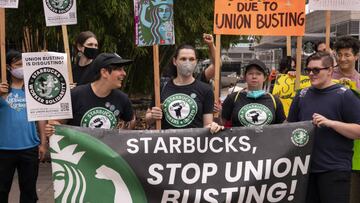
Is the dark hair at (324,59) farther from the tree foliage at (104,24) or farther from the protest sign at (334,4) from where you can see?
the tree foliage at (104,24)

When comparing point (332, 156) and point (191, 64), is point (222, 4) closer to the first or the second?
point (191, 64)

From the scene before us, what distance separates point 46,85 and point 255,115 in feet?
5.83

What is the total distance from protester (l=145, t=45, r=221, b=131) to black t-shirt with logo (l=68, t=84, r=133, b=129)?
37 cm

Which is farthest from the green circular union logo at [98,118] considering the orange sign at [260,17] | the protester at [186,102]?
the orange sign at [260,17]

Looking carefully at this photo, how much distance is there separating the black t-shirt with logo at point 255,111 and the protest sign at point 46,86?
57.0 inches

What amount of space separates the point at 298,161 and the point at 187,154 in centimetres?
89

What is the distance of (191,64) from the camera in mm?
4512

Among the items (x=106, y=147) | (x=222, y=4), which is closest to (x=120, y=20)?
(x=222, y=4)

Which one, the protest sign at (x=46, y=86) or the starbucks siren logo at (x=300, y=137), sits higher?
the protest sign at (x=46, y=86)

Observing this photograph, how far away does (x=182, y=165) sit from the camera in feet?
13.4

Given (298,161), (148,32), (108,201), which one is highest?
(148,32)

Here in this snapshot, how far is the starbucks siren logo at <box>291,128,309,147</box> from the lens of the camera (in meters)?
4.14

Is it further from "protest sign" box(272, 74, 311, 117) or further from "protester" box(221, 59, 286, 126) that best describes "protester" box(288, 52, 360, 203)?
"protest sign" box(272, 74, 311, 117)

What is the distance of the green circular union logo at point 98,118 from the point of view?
424 centimetres
